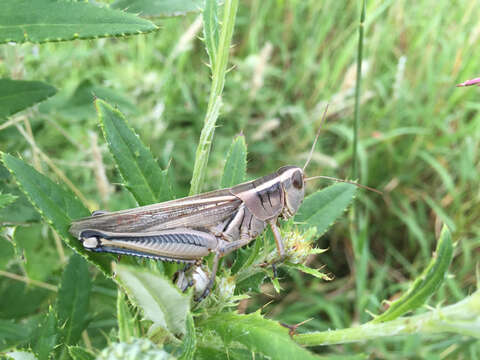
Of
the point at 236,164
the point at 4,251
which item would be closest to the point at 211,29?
the point at 236,164

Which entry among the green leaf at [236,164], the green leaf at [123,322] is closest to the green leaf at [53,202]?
the green leaf at [123,322]

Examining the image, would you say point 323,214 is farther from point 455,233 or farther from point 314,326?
point 455,233

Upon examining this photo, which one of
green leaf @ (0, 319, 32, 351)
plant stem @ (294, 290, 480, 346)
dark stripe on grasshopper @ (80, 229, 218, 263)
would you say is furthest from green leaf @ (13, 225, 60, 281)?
plant stem @ (294, 290, 480, 346)

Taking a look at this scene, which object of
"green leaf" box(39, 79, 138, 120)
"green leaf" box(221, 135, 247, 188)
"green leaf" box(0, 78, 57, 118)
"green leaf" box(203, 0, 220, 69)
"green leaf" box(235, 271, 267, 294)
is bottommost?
"green leaf" box(235, 271, 267, 294)

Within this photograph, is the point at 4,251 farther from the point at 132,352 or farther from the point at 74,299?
the point at 132,352

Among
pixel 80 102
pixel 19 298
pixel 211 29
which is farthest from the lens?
pixel 80 102

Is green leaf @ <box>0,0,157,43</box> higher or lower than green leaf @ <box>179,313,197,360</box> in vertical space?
higher

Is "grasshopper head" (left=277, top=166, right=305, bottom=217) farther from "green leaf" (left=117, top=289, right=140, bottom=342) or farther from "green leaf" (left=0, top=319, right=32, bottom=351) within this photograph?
"green leaf" (left=0, top=319, right=32, bottom=351)
